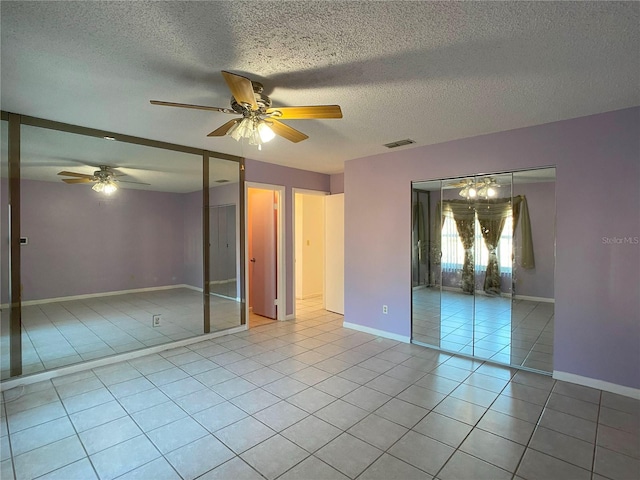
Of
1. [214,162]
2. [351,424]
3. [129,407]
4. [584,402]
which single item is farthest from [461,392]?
[214,162]

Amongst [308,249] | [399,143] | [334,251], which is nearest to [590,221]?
[399,143]

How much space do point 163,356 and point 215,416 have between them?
5.29ft

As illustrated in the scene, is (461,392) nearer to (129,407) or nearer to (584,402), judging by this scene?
(584,402)

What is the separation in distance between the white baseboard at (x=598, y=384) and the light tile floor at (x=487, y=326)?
13cm

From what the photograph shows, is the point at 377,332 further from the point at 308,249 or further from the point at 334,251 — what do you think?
the point at 308,249

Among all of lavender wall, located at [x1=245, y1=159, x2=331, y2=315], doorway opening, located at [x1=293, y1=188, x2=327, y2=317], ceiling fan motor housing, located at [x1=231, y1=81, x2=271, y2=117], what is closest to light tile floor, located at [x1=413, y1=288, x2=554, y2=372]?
lavender wall, located at [x1=245, y1=159, x2=331, y2=315]

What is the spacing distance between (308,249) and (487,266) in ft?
13.6

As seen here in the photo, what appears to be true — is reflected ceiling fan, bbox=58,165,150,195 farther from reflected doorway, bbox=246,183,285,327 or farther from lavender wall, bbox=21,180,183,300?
reflected doorway, bbox=246,183,285,327

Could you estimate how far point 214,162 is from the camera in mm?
4453

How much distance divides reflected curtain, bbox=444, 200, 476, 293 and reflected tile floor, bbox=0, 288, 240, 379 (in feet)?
10.4

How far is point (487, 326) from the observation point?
370 cm

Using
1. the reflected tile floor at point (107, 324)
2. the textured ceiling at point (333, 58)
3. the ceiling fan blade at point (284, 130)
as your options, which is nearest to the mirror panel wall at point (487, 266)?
the textured ceiling at point (333, 58)

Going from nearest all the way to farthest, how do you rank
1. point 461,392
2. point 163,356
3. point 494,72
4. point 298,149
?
point 494,72 < point 461,392 < point 163,356 < point 298,149

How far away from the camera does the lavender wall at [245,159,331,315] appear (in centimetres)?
488
